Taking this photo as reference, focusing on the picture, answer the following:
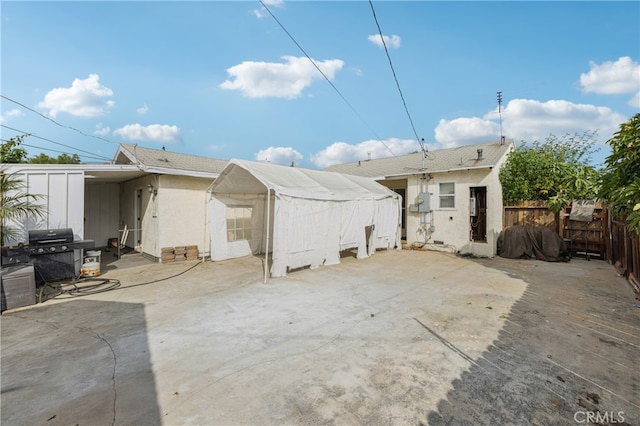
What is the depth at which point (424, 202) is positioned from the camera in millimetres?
11344

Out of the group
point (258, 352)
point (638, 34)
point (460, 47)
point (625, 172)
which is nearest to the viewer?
point (258, 352)

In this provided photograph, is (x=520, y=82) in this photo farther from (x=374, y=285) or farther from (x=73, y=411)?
(x=73, y=411)

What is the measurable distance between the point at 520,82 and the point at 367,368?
464 inches

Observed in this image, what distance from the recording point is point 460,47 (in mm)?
7738

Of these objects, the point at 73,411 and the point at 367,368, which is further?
the point at 367,368

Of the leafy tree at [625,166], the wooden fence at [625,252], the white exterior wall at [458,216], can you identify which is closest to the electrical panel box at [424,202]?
the white exterior wall at [458,216]

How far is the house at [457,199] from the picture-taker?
1016 cm

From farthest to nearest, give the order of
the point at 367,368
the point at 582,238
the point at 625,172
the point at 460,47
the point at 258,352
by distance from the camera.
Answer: the point at 582,238 < the point at 460,47 < the point at 625,172 < the point at 258,352 < the point at 367,368

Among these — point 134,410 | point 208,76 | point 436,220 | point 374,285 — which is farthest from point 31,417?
point 436,220

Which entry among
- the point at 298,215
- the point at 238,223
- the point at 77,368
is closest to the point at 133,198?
the point at 238,223

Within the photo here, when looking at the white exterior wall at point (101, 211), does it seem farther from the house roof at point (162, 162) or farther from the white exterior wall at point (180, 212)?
the white exterior wall at point (180, 212)

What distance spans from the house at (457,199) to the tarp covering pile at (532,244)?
475mm

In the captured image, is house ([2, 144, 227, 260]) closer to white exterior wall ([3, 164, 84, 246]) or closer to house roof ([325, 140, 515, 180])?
white exterior wall ([3, 164, 84, 246])

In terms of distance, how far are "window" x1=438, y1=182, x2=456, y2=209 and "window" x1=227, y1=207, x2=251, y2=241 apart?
7.75 metres
